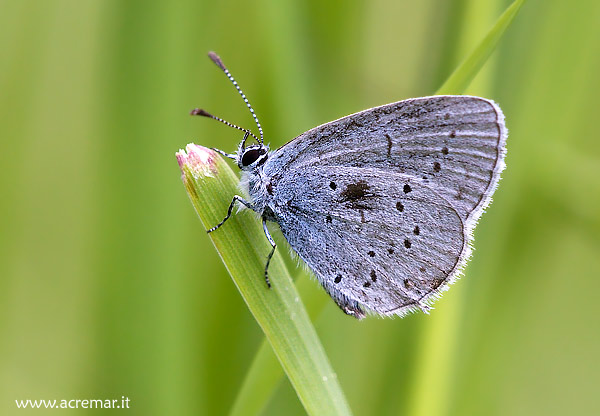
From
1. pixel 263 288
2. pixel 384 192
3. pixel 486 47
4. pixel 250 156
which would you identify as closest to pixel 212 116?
pixel 250 156

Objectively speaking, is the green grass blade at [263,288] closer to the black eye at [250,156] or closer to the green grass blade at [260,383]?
the green grass blade at [260,383]

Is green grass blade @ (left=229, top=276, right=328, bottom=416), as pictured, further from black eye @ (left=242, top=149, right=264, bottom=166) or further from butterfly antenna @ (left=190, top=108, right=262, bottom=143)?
black eye @ (left=242, top=149, right=264, bottom=166)

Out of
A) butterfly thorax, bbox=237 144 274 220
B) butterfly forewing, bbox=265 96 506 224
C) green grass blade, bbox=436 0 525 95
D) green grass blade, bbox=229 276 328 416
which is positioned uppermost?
green grass blade, bbox=436 0 525 95

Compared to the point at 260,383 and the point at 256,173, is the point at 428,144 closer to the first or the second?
the point at 256,173

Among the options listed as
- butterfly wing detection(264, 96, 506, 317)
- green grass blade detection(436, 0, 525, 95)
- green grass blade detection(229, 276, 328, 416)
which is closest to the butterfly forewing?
butterfly wing detection(264, 96, 506, 317)

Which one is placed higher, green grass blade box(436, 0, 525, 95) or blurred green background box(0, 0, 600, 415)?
green grass blade box(436, 0, 525, 95)

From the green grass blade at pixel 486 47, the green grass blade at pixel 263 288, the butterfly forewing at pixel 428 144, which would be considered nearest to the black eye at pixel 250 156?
the butterfly forewing at pixel 428 144
